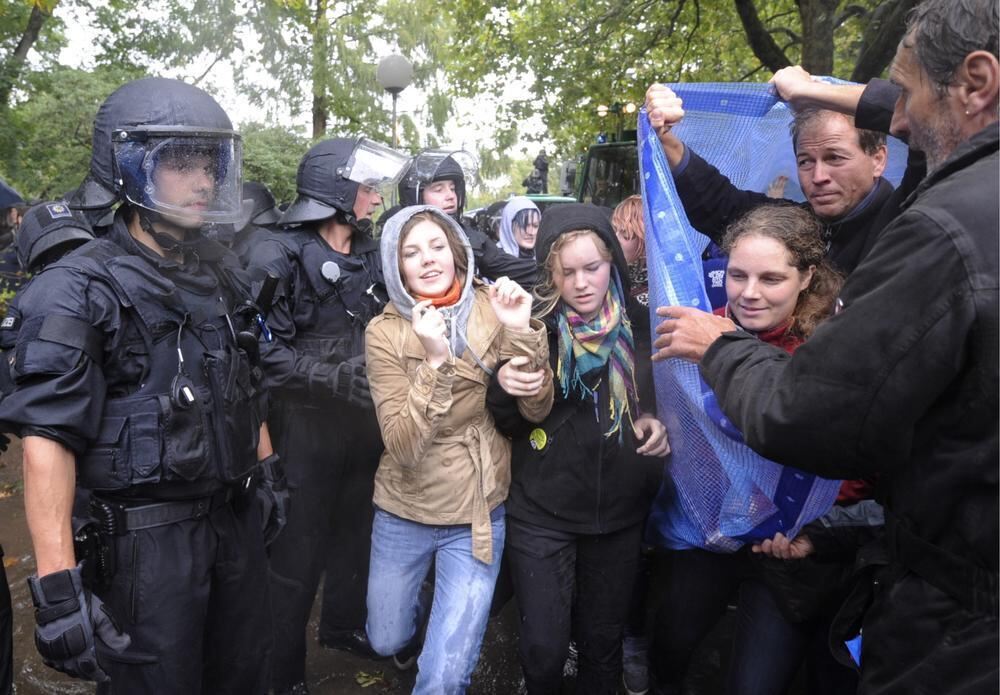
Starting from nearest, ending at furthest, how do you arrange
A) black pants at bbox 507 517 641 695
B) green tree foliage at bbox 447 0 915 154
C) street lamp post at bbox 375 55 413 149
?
1. black pants at bbox 507 517 641 695
2. green tree foliage at bbox 447 0 915 154
3. street lamp post at bbox 375 55 413 149

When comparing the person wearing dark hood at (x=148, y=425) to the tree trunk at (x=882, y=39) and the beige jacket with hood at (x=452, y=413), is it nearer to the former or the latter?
the beige jacket with hood at (x=452, y=413)

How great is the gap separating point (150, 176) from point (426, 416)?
113 centimetres

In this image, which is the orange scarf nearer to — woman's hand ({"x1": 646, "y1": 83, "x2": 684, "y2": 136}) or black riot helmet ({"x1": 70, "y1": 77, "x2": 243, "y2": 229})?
black riot helmet ({"x1": 70, "y1": 77, "x2": 243, "y2": 229})

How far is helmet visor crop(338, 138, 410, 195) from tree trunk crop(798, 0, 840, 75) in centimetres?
681

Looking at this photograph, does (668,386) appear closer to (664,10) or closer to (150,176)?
(150,176)

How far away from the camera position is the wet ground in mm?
3180

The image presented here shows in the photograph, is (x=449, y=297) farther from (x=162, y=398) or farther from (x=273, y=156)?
(x=273, y=156)

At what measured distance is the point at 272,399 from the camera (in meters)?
3.23

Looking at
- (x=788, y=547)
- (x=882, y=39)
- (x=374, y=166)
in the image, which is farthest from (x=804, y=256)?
(x=882, y=39)

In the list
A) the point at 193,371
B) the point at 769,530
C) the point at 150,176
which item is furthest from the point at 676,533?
the point at 150,176

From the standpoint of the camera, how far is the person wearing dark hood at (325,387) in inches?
119

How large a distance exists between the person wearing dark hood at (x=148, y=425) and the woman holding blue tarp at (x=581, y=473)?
0.93 meters

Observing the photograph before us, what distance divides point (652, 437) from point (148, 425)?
5.22 ft

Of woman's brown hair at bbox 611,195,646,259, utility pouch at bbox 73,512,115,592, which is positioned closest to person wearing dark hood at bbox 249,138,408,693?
utility pouch at bbox 73,512,115,592
